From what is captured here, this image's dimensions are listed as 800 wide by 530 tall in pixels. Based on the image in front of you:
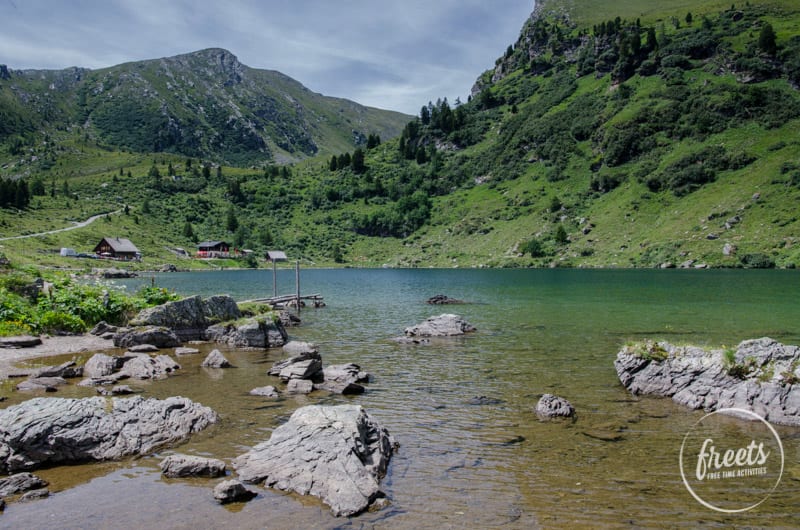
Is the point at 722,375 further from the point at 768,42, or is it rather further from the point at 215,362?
the point at 768,42

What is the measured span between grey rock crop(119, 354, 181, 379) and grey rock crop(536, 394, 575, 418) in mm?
16786

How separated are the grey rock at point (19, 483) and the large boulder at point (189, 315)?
21.8 metres

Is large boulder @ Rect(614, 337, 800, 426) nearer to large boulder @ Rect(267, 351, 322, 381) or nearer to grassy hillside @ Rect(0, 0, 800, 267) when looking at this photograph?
large boulder @ Rect(267, 351, 322, 381)

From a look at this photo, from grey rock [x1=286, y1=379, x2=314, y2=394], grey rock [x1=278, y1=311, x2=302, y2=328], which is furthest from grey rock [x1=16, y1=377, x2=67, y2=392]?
grey rock [x1=278, y1=311, x2=302, y2=328]

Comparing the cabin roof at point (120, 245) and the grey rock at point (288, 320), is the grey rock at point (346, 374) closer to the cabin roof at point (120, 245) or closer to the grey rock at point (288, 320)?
the grey rock at point (288, 320)

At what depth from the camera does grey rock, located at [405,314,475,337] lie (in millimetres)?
35438

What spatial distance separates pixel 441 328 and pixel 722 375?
65.5 ft

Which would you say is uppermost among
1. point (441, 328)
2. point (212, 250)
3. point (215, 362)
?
point (212, 250)

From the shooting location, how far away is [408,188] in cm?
19950

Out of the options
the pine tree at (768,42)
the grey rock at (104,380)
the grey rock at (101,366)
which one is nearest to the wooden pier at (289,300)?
the grey rock at (101,366)

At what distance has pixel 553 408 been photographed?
17.1 m

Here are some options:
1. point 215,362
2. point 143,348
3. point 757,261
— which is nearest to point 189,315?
point 143,348

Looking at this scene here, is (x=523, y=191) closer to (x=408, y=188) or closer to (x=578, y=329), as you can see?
(x=408, y=188)

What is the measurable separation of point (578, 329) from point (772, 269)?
74091mm
